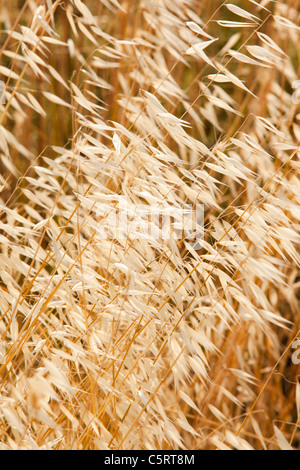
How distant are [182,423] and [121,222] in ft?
1.20

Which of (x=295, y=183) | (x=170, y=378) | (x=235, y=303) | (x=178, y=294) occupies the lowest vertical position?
(x=170, y=378)

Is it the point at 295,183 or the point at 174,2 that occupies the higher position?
the point at 174,2

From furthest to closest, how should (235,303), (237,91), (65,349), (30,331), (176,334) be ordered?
(237,91) → (235,303) → (176,334) → (65,349) → (30,331)

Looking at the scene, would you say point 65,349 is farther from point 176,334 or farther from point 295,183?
point 295,183

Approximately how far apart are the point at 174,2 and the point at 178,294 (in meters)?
0.65

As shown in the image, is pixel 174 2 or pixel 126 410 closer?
pixel 126 410

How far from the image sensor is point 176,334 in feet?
3.35

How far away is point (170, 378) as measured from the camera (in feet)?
4.12

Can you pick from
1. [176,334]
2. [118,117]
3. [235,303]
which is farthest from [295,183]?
[118,117]

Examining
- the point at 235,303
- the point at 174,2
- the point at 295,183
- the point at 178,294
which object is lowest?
the point at 235,303

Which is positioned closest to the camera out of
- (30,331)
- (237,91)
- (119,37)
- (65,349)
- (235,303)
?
(30,331)

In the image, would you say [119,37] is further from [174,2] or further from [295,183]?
[295,183]

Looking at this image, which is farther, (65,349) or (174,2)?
(174,2)
